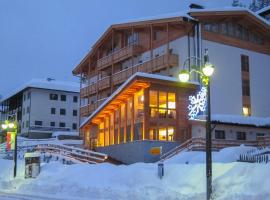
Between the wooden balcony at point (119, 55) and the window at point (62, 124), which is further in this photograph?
the window at point (62, 124)

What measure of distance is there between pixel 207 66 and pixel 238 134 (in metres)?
24.8

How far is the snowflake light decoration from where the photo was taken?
34234 millimetres

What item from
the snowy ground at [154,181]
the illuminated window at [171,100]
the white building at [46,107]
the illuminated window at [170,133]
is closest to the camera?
the snowy ground at [154,181]

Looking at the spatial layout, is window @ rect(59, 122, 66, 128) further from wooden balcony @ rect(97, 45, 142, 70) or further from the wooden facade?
the wooden facade

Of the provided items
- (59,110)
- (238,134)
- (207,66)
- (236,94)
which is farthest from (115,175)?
(59,110)

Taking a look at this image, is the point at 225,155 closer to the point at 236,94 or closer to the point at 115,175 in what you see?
the point at 115,175

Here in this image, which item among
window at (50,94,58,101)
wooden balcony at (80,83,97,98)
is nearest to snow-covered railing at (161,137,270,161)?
Result: wooden balcony at (80,83,97,98)

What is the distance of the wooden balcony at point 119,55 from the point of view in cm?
4697

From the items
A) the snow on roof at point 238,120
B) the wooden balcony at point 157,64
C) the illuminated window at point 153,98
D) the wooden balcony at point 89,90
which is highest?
the wooden balcony at point 157,64

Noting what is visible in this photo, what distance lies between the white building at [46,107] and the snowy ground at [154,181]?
143ft

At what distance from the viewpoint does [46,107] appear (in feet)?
247

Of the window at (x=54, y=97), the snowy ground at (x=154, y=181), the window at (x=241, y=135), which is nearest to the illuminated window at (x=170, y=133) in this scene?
the snowy ground at (x=154, y=181)

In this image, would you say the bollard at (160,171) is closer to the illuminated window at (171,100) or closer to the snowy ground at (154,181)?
the snowy ground at (154,181)

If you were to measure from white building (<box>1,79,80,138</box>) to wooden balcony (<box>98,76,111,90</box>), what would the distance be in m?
23.3
